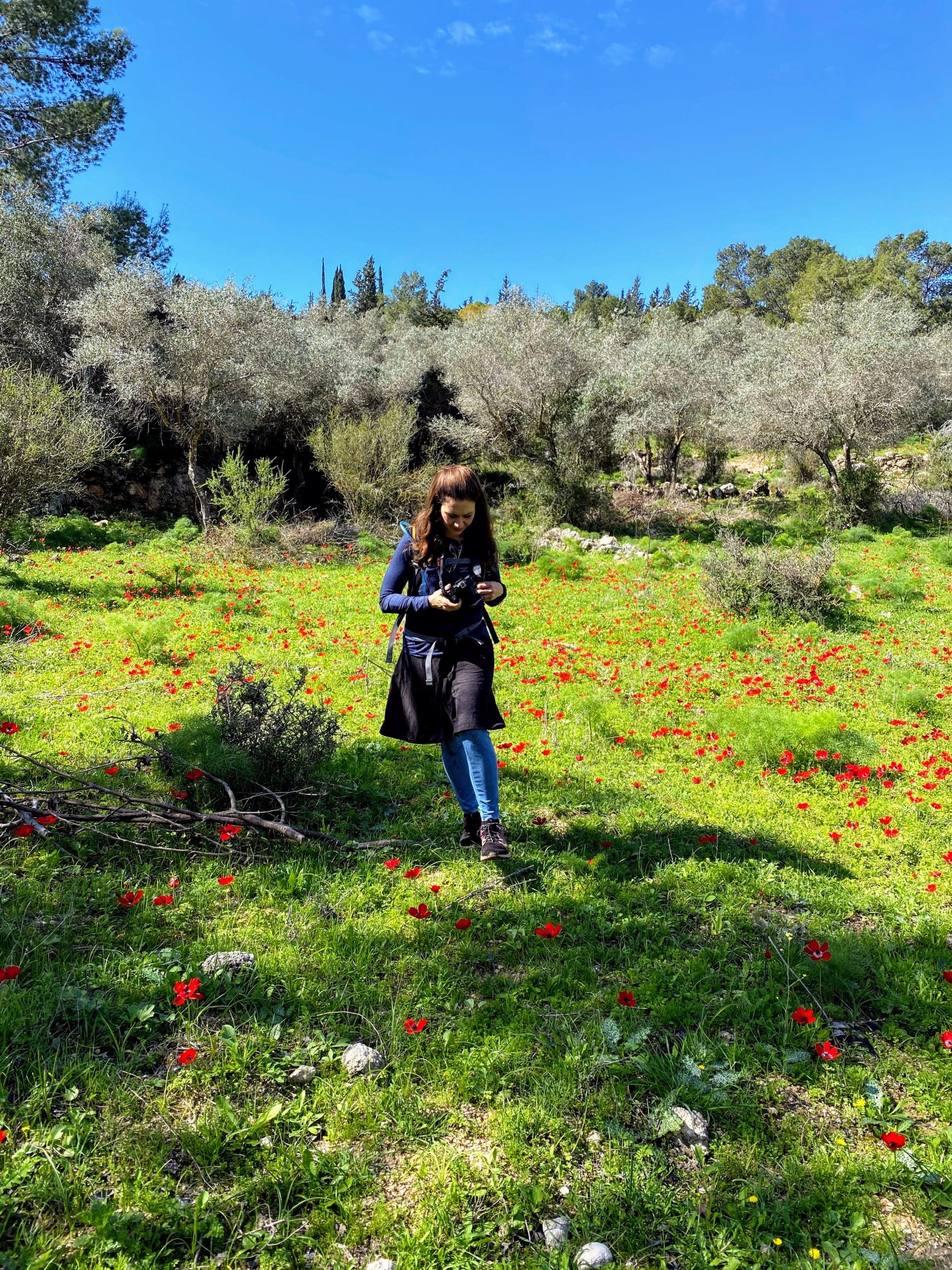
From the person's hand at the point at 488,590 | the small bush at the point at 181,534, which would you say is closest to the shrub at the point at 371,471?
the small bush at the point at 181,534

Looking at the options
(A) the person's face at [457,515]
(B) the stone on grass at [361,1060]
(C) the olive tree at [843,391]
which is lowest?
(B) the stone on grass at [361,1060]

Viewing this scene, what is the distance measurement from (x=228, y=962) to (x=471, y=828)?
1.52m

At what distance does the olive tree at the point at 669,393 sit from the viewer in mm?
20047

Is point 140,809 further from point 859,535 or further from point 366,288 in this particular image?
point 366,288

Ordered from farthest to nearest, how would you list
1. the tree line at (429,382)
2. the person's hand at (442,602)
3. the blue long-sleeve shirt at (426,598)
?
the tree line at (429,382), the blue long-sleeve shirt at (426,598), the person's hand at (442,602)

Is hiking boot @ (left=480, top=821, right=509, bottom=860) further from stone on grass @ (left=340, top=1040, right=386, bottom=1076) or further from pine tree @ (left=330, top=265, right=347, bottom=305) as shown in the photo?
pine tree @ (left=330, top=265, right=347, bottom=305)

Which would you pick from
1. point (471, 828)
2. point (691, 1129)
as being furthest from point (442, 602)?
point (691, 1129)

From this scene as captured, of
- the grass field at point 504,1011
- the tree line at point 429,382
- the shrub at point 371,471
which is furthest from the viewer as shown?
the shrub at point 371,471

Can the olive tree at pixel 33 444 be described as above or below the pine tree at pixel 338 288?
below

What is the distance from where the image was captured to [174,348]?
1641cm

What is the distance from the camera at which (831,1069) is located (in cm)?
247

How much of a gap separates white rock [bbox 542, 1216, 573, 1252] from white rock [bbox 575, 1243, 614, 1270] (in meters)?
0.06

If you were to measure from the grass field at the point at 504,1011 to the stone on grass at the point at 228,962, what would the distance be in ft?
0.16

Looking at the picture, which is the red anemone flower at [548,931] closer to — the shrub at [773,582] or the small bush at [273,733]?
the small bush at [273,733]
